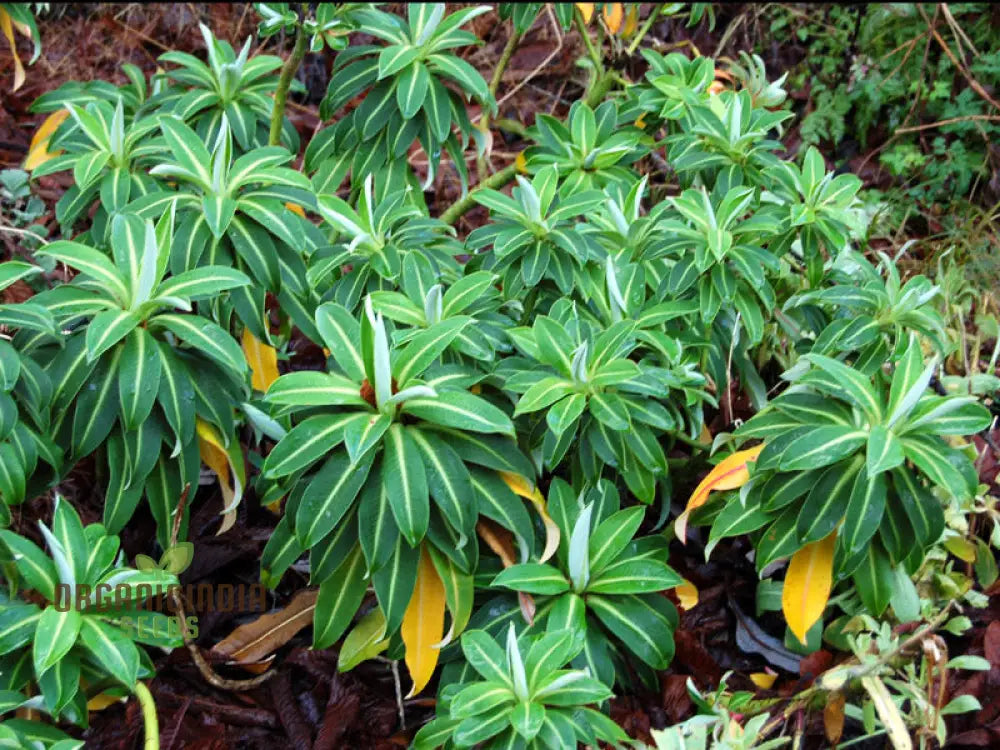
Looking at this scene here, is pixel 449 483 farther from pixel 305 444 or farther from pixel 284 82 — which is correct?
pixel 284 82

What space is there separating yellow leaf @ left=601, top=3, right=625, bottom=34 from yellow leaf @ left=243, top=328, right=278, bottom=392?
1.66 m

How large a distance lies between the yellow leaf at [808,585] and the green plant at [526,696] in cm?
52

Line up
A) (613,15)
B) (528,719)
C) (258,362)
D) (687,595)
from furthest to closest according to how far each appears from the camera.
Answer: (613,15) → (258,362) → (687,595) → (528,719)

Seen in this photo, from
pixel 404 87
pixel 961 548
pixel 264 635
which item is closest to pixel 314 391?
pixel 264 635

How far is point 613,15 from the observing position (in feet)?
10.5

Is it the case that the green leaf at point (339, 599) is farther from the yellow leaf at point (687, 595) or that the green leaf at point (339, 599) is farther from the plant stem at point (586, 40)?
the plant stem at point (586, 40)

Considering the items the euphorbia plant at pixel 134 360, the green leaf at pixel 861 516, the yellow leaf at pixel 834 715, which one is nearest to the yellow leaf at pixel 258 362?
the euphorbia plant at pixel 134 360

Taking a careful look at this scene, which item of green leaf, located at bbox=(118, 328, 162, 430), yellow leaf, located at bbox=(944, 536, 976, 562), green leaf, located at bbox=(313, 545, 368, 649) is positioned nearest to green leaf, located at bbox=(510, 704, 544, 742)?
green leaf, located at bbox=(313, 545, 368, 649)

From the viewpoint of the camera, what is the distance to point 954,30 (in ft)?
11.8

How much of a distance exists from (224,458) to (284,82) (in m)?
1.07

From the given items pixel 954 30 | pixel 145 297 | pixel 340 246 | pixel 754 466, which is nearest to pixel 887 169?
pixel 954 30

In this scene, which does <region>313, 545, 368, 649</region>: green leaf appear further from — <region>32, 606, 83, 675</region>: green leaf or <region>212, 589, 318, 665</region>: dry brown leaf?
<region>32, 606, 83, 675</region>: green leaf

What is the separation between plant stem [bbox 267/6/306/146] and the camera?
8.11ft

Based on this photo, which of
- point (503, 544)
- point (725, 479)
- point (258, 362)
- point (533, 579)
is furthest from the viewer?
point (258, 362)
